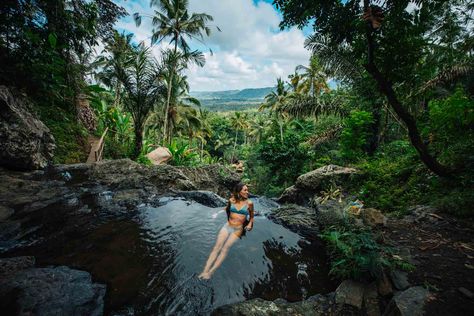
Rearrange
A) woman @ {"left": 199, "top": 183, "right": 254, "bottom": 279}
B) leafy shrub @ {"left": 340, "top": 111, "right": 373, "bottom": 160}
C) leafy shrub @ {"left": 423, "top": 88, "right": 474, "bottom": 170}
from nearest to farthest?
woman @ {"left": 199, "top": 183, "right": 254, "bottom": 279}, leafy shrub @ {"left": 423, "top": 88, "right": 474, "bottom": 170}, leafy shrub @ {"left": 340, "top": 111, "right": 373, "bottom": 160}

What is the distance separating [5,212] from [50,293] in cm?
264

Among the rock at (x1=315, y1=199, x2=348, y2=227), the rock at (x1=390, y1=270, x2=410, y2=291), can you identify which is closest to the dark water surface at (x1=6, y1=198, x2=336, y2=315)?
the rock at (x1=315, y1=199, x2=348, y2=227)

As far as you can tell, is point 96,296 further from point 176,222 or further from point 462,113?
point 462,113

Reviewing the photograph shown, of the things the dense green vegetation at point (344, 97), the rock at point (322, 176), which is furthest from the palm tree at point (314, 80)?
the rock at point (322, 176)

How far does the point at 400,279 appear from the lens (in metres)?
2.84

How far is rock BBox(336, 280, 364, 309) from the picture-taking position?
2687 millimetres

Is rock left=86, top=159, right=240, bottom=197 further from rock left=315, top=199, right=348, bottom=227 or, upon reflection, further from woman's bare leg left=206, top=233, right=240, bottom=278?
rock left=315, top=199, right=348, bottom=227

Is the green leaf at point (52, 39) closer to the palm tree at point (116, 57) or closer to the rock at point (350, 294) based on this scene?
the palm tree at point (116, 57)

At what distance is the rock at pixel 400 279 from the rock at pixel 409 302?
0.12m

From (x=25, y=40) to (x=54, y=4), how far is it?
134 cm

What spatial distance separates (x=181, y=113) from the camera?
23.9m

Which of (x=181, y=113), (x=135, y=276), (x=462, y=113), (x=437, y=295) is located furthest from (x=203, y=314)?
(x=181, y=113)

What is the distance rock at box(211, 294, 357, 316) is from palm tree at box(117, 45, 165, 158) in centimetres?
944

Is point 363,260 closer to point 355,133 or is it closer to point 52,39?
point 355,133
